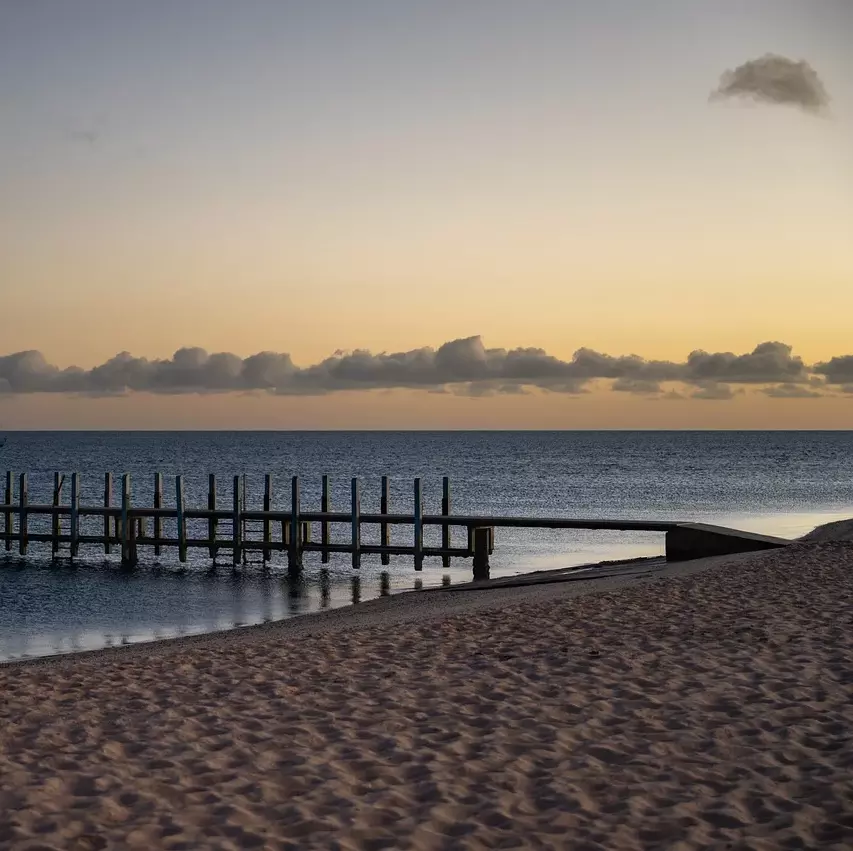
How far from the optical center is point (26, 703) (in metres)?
8.95

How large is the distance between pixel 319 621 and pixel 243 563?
12086 millimetres

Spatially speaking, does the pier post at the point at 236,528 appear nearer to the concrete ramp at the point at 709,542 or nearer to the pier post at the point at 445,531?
the pier post at the point at 445,531

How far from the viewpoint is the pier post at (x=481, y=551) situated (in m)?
26.0

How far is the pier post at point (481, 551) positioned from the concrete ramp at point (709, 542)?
4987mm

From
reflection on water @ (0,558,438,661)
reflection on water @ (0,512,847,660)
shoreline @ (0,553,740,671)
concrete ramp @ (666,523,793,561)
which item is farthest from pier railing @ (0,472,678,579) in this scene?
shoreline @ (0,553,740,671)

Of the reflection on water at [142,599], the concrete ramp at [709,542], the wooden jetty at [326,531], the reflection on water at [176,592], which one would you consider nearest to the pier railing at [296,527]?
the wooden jetty at [326,531]

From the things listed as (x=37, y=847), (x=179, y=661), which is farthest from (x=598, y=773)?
(x=179, y=661)

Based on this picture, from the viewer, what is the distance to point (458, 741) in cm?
745

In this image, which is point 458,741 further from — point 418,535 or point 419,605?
point 418,535

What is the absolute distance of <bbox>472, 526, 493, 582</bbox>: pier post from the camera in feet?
85.4

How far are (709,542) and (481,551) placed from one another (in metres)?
6.19

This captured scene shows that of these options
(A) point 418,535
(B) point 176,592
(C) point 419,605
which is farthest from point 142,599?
(C) point 419,605

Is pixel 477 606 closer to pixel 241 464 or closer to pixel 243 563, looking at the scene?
pixel 243 563

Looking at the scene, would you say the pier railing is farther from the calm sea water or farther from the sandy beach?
the sandy beach
